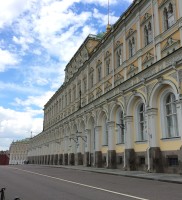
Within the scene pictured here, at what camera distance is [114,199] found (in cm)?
945

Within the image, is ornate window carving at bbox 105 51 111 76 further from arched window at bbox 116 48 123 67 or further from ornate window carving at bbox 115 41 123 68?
arched window at bbox 116 48 123 67

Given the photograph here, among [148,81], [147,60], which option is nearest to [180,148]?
[148,81]

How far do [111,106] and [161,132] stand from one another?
9.15 meters

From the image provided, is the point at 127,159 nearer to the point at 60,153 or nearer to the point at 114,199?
the point at 114,199

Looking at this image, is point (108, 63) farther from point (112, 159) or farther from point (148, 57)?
point (112, 159)

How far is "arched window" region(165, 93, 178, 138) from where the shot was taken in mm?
21672

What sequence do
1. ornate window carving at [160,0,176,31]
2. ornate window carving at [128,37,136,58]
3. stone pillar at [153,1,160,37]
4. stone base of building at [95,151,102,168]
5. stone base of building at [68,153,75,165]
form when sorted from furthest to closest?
stone base of building at [68,153,75,165]
stone base of building at [95,151,102,168]
ornate window carving at [128,37,136,58]
stone pillar at [153,1,160,37]
ornate window carving at [160,0,176,31]

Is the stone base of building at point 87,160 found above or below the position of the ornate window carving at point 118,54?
below

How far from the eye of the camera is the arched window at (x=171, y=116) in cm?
2167

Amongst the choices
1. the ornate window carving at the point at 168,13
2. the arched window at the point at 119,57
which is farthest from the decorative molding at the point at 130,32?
the ornate window carving at the point at 168,13

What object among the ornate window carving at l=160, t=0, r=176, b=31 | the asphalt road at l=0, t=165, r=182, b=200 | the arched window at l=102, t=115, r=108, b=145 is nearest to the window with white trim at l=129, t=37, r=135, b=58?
the ornate window carving at l=160, t=0, r=176, b=31

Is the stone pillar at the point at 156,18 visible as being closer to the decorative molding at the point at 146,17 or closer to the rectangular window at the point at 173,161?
the decorative molding at the point at 146,17

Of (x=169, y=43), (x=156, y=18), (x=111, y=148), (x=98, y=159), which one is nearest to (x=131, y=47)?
(x=156, y=18)

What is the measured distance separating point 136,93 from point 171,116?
4.52 metres
